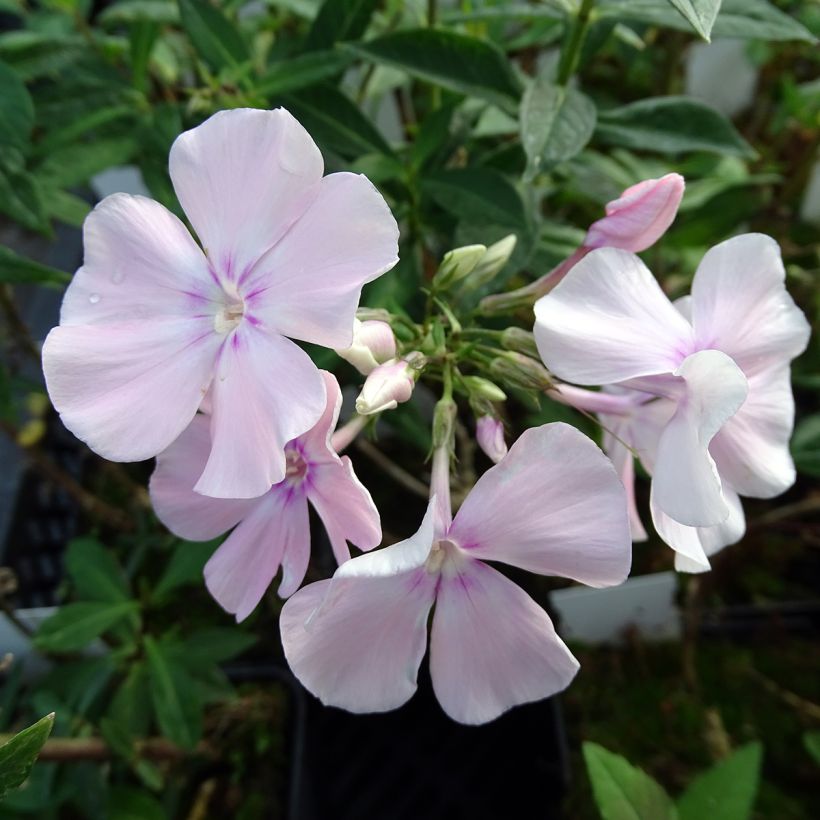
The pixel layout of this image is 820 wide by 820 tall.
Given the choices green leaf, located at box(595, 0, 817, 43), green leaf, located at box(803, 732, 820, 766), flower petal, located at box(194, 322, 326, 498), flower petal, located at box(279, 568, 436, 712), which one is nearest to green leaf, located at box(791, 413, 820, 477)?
green leaf, located at box(803, 732, 820, 766)

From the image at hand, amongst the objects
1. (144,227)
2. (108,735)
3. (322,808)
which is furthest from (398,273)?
(322,808)

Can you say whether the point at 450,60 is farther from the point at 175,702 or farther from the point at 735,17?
the point at 175,702

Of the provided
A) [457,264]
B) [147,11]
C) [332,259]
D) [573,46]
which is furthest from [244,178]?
[147,11]

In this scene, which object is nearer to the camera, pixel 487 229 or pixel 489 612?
pixel 489 612

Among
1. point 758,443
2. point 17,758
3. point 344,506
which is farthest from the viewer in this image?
point 758,443

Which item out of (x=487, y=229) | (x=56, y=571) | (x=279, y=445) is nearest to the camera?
(x=279, y=445)

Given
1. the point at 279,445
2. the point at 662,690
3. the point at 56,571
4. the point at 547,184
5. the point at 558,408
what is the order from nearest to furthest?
the point at 279,445
the point at 558,408
the point at 547,184
the point at 662,690
the point at 56,571

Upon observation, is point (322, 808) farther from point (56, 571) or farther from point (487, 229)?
point (487, 229)
